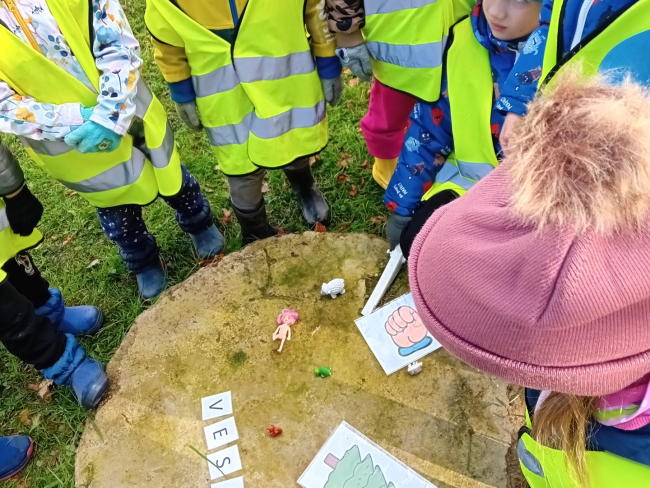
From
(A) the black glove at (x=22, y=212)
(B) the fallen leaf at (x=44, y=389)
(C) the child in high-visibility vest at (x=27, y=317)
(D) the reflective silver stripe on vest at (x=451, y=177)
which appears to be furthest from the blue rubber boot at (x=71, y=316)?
(D) the reflective silver stripe on vest at (x=451, y=177)

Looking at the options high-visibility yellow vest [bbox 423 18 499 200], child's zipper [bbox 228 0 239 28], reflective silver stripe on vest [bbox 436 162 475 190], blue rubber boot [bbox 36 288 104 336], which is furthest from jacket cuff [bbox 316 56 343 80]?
blue rubber boot [bbox 36 288 104 336]

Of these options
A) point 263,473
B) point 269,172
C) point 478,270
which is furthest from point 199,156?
point 478,270

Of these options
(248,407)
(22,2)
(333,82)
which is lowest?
(248,407)

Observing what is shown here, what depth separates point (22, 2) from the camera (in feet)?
5.78

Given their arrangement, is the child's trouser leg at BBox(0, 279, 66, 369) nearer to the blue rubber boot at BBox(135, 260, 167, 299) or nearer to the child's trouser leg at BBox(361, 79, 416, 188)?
the blue rubber boot at BBox(135, 260, 167, 299)

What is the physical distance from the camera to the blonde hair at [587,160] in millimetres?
719

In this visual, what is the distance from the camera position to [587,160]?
73 centimetres

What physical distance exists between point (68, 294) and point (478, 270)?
300 cm

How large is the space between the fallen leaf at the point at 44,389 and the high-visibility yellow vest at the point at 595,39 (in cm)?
282

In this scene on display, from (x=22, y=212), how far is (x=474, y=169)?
1.90 meters

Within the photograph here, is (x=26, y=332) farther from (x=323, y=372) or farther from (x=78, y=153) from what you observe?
(x=323, y=372)

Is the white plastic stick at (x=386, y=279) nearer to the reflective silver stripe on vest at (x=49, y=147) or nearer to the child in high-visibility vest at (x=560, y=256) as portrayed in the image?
the child in high-visibility vest at (x=560, y=256)

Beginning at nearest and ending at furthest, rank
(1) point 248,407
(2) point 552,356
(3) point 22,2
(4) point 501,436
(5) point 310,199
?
1. (2) point 552,356
2. (3) point 22,2
3. (4) point 501,436
4. (1) point 248,407
5. (5) point 310,199

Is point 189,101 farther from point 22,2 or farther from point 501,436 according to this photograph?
point 501,436
